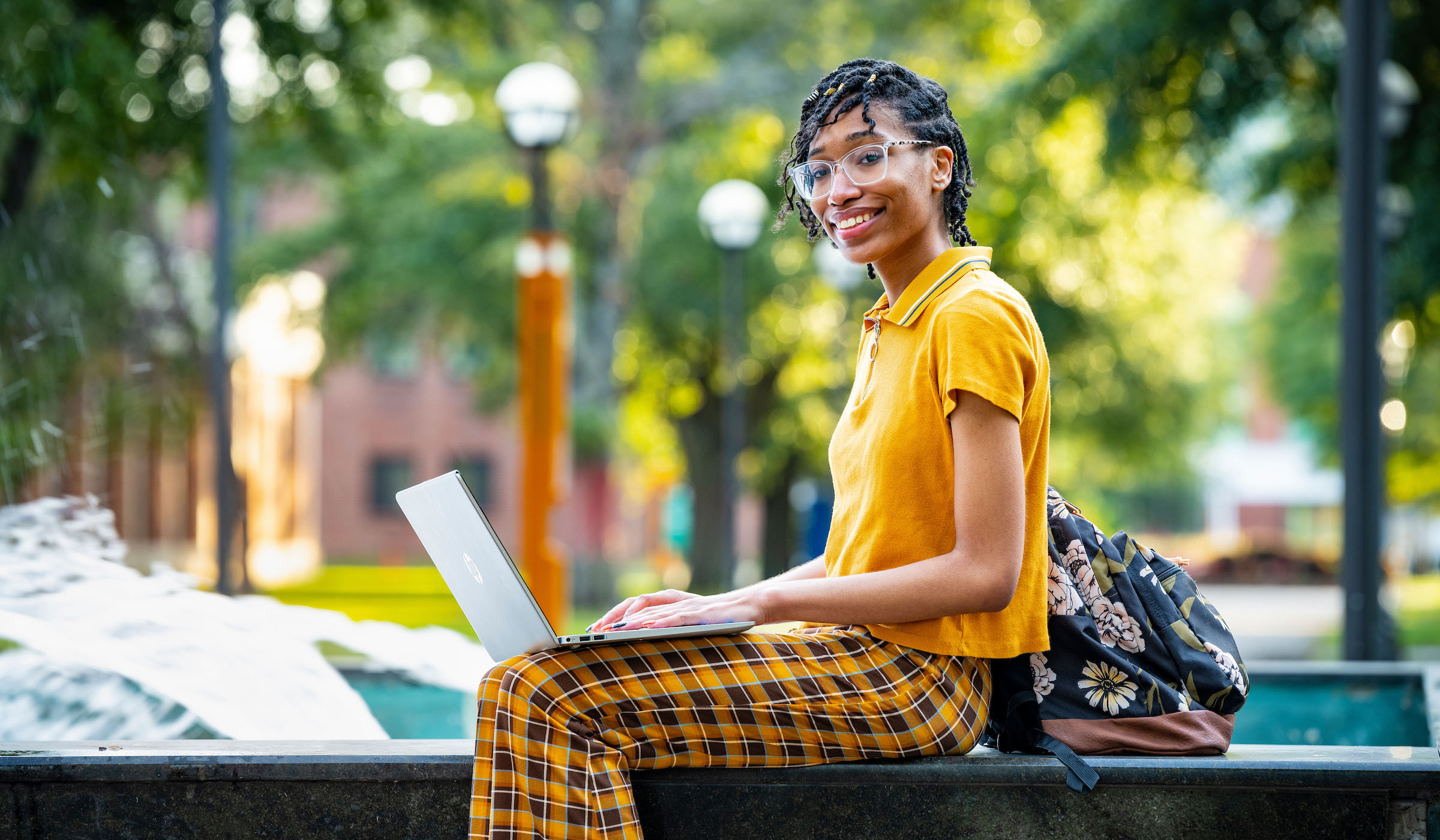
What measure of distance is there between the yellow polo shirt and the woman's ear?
13cm

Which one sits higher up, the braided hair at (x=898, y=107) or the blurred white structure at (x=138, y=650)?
the braided hair at (x=898, y=107)

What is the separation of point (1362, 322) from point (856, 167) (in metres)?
4.21

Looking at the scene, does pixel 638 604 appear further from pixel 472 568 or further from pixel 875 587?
pixel 875 587

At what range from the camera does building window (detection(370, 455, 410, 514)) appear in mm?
41531

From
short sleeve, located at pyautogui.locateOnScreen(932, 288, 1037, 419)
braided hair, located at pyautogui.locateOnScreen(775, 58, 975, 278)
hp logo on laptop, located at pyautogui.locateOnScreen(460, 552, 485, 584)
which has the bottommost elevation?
hp logo on laptop, located at pyautogui.locateOnScreen(460, 552, 485, 584)

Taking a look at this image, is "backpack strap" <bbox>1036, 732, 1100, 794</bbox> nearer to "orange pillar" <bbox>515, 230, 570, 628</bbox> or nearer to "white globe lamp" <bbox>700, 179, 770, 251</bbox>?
"orange pillar" <bbox>515, 230, 570, 628</bbox>

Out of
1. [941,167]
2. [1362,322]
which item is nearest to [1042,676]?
[941,167]

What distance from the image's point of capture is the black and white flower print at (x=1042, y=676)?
8.41ft

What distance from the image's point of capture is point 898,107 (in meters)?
2.59

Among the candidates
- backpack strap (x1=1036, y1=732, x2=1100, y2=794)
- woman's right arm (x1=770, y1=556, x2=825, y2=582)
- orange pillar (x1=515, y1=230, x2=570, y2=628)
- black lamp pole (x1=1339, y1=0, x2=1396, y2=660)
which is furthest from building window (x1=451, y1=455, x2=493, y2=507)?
backpack strap (x1=1036, y1=732, x2=1100, y2=794)

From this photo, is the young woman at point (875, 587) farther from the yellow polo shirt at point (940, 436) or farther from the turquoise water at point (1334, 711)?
the turquoise water at point (1334, 711)

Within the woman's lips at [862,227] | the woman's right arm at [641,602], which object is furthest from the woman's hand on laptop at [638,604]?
the woman's lips at [862,227]

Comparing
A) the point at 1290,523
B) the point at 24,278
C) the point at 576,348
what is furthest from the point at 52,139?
the point at 1290,523

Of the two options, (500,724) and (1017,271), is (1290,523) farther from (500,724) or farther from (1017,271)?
(500,724)
